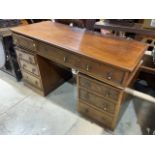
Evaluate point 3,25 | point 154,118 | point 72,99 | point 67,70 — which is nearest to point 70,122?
point 72,99

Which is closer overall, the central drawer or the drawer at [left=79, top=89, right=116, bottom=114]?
the central drawer

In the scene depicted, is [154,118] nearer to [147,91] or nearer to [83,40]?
[147,91]

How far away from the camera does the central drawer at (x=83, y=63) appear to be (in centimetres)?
112

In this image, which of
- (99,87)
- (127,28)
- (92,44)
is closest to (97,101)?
(99,87)

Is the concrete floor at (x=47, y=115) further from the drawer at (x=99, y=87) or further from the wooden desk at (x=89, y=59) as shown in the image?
the drawer at (x=99, y=87)

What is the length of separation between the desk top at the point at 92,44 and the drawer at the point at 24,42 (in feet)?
0.16

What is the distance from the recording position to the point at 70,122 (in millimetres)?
1640

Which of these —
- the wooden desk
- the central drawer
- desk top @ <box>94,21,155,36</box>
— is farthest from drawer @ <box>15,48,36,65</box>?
desk top @ <box>94,21,155,36</box>

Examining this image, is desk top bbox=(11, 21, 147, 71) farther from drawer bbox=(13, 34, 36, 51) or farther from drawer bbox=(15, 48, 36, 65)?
drawer bbox=(15, 48, 36, 65)

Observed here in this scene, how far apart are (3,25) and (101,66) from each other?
58.5 inches

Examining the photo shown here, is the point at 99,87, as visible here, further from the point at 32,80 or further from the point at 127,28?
the point at 32,80

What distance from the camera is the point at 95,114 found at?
150cm

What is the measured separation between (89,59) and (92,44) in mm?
190

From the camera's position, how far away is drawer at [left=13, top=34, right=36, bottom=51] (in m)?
1.50
